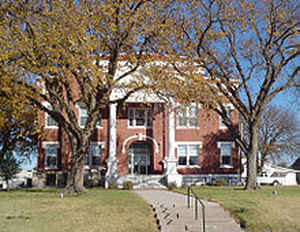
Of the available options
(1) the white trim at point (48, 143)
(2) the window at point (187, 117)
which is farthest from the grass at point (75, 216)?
(1) the white trim at point (48, 143)

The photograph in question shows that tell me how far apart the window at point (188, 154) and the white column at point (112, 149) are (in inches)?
237

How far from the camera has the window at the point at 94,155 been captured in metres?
31.9

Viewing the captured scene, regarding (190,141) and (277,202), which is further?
(190,141)

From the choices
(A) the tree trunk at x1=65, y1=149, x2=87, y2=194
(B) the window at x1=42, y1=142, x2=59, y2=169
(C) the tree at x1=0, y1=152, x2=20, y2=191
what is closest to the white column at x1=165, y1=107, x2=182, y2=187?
(B) the window at x1=42, y1=142, x2=59, y2=169

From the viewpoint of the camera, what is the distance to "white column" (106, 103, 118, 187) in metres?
28.8

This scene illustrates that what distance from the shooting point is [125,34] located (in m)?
17.4

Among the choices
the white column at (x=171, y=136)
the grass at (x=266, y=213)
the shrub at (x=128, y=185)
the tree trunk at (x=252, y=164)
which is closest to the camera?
the grass at (x=266, y=213)

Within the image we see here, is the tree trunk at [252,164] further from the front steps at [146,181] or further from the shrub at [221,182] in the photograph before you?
the front steps at [146,181]

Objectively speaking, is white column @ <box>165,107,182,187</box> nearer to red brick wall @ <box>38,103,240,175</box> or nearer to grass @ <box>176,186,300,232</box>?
red brick wall @ <box>38,103,240,175</box>

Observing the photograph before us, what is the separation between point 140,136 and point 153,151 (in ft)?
5.51

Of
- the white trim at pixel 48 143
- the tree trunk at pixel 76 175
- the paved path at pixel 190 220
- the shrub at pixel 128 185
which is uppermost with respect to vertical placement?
the white trim at pixel 48 143

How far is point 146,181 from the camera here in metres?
29.7

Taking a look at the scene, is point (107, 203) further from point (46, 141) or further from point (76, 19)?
point (46, 141)

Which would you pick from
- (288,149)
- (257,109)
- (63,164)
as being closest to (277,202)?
(257,109)
